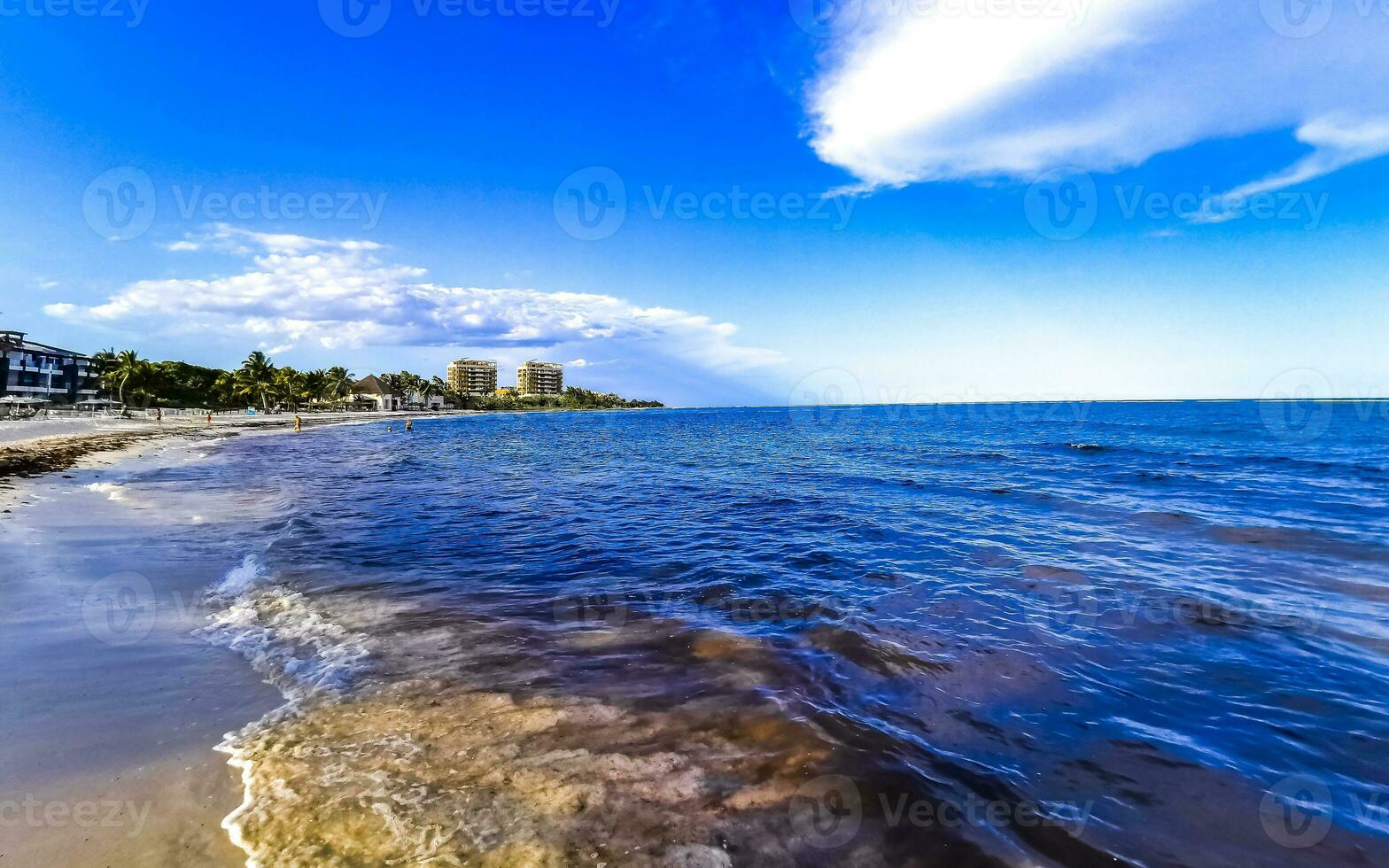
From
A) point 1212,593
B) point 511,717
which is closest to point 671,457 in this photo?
point 1212,593

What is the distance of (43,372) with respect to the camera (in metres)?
94.4

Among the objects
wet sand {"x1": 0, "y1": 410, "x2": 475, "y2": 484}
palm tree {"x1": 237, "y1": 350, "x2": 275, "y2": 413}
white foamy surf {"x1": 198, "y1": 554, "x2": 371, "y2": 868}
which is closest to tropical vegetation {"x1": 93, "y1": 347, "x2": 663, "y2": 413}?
palm tree {"x1": 237, "y1": 350, "x2": 275, "y2": 413}

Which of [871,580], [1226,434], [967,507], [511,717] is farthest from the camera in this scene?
[1226,434]

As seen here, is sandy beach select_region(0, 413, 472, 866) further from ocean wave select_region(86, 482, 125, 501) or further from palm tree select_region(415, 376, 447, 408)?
palm tree select_region(415, 376, 447, 408)

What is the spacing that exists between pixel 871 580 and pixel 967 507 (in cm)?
989

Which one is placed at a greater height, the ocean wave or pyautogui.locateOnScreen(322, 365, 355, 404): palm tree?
pyautogui.locateOnScreen(322, 365, 355, 404): palm tree

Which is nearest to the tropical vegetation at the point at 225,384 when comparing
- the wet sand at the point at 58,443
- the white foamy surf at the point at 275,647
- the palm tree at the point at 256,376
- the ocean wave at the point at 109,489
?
the palm tree at the point at 256,376

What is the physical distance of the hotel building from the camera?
84062 millimetres

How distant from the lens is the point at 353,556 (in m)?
12.9

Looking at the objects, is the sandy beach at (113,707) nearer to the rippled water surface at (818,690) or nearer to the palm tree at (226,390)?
the rippled water surface at (818,690)

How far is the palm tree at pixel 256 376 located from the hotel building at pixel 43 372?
21813 millimetres

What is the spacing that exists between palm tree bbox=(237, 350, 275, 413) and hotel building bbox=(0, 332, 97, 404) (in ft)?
71.6

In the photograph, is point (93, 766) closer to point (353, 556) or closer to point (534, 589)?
point (534, 589)

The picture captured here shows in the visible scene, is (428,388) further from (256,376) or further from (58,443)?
(58,443)
